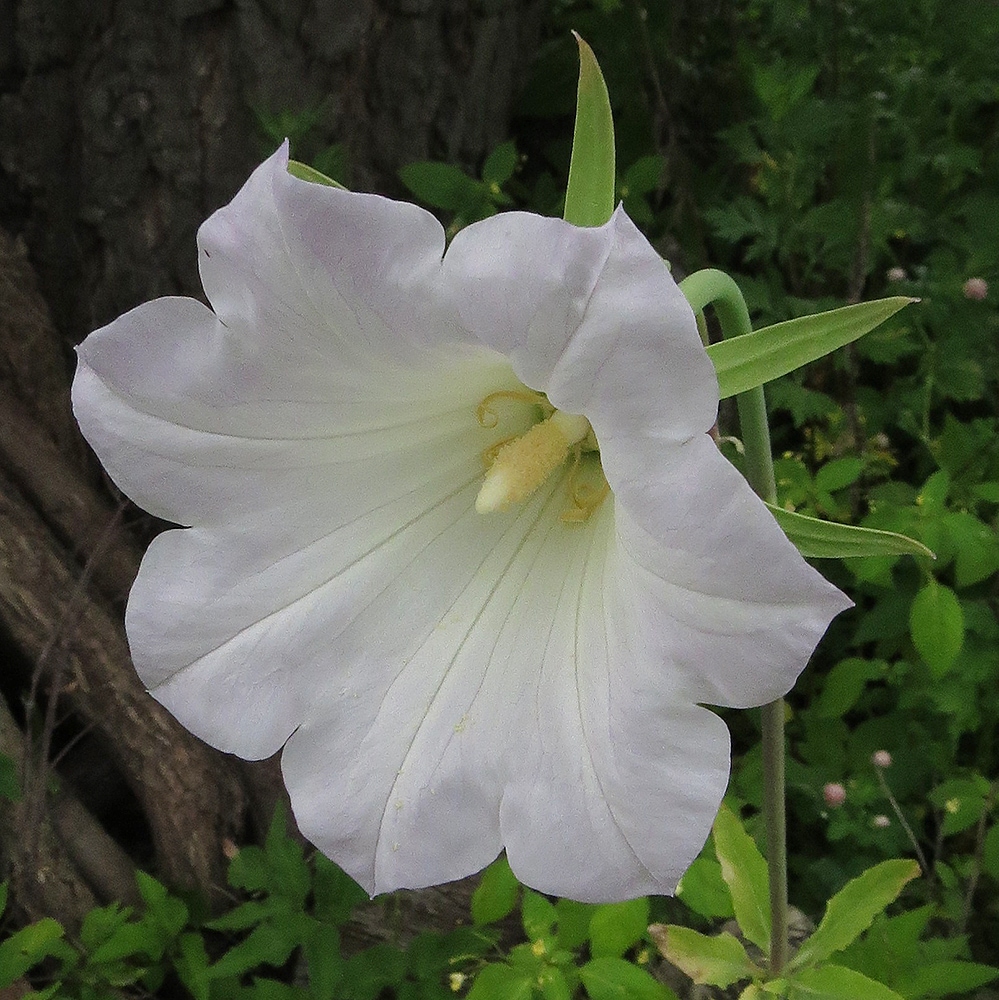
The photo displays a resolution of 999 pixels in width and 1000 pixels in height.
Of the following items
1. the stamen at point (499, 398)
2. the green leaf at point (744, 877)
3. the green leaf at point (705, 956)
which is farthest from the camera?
the green leaf at point (744, 877)

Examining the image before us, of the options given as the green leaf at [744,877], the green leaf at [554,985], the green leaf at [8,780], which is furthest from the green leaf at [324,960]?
the green leaf at [8,780]

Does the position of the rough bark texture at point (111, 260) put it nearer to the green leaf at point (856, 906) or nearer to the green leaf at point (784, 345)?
the green leaf at point (856, 906)

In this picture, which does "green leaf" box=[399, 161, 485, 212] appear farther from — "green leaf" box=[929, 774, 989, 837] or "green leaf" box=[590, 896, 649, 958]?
"green leaf" box=[929, 774, 989, 837]

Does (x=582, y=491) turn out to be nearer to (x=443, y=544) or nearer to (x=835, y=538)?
(x=443, y=544)

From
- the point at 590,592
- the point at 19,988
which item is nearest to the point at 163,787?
the point at 19,988

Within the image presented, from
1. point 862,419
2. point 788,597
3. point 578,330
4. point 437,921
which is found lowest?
point 437,921

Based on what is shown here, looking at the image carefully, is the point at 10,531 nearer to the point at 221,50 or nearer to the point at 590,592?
the point at 221,50

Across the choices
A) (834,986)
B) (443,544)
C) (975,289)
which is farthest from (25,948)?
(975,289)
